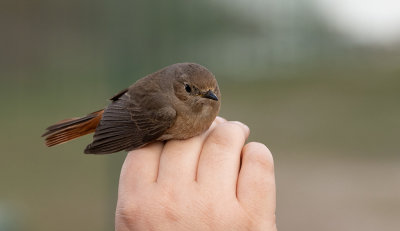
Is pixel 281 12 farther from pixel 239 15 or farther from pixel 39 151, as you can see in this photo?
pixel 39 151

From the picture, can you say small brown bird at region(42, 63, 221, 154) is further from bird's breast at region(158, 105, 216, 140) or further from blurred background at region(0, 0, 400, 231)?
blurred background at region(0, 0, 400, 231)

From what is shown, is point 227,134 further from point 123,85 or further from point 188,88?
point 123,85

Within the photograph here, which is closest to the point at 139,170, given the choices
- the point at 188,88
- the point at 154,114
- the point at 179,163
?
the point at 179,163

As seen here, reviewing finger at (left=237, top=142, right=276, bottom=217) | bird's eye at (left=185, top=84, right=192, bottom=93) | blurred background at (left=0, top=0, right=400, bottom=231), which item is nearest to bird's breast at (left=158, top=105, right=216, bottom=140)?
bird's eye at (left=185, top=84, right=192, bottom=93)

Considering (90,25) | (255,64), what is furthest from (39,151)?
(255,64)

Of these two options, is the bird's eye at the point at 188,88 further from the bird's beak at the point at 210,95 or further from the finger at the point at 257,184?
the finger at the point at 257,184

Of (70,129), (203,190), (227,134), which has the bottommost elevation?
(70,129)
